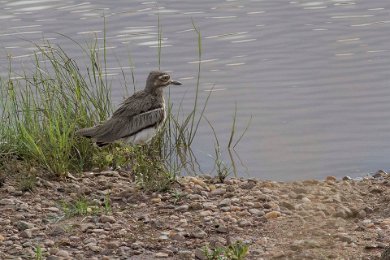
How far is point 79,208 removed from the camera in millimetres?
9242

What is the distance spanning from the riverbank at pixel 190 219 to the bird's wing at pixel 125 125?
330 millimetres

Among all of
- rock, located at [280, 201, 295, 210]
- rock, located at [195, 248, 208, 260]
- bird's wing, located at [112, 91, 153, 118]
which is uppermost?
bird's wing, located at [112, 91, 153, 118]

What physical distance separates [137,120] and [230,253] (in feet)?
9.81

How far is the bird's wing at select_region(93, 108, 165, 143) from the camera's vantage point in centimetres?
1056

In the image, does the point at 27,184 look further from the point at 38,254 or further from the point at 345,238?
the point at 345,238

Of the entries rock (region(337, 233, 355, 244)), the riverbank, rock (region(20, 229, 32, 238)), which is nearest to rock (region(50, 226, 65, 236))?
the riverbank

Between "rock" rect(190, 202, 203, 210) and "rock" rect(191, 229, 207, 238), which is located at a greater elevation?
"rock" rect(191, 229, 207, 238)

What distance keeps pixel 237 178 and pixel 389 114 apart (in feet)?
8.90

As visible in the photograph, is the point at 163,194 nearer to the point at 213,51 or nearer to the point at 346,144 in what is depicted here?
the point at 346,144

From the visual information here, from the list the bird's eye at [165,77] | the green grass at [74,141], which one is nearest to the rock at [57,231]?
the green grass at [74,141]

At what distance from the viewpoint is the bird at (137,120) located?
34.7ft

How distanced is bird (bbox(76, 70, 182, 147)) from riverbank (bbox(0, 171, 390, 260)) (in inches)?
14.3

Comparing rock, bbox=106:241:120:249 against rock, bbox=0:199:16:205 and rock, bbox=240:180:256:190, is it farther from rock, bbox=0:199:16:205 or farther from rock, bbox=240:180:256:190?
rock, bbox=240:180:256:190

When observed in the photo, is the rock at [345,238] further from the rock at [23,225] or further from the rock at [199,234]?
the rock at [23,225]
